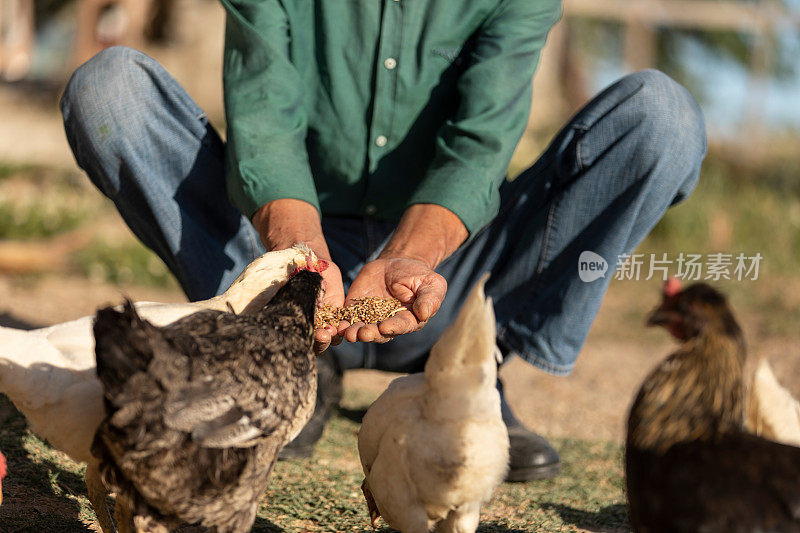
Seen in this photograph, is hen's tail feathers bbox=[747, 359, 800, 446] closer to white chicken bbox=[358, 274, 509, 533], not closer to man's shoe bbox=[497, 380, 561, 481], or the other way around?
white chicken bbox=[358, 274, 509, 533]

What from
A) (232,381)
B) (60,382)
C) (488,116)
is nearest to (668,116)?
(488,116)

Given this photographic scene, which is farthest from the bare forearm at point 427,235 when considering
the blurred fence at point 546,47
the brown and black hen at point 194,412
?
the blurred fence at point 546,47

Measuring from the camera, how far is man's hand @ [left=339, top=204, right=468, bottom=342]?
2365 mm

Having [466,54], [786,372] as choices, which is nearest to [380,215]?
[466,54]

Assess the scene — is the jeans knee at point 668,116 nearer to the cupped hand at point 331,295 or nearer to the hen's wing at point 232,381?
the cupped hand at point 331,295

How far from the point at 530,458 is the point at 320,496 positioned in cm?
86

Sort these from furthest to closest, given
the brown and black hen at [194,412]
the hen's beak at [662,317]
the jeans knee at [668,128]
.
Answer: the jeans knee at [668,128]
the hen's beak at [662,317]
the brown and black hen at [194,412]

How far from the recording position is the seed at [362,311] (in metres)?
2.44

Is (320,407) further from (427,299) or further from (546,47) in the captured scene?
(546,47)

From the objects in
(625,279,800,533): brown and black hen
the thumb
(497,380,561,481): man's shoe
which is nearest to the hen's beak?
(625,279,800,533): brown and black hen

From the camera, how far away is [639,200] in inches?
119

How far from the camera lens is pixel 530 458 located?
3.11 m

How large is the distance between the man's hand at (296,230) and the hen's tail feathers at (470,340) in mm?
523

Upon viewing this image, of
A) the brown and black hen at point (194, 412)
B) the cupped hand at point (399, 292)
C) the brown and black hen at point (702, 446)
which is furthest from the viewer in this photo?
the cupped hand at point (399, 292)
